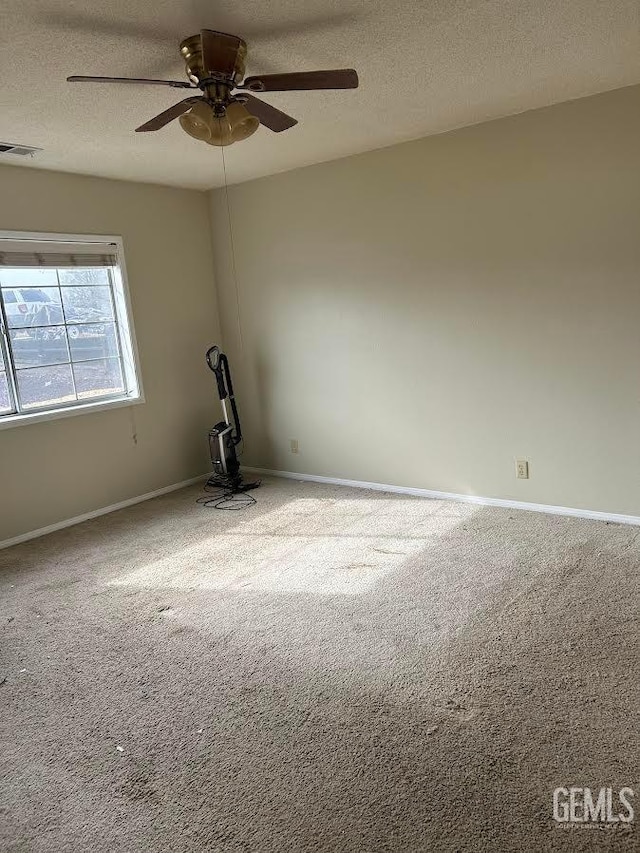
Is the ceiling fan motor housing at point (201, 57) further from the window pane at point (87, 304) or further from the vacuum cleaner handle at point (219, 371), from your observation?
the vacuum cleaner handle at point (219, 371)

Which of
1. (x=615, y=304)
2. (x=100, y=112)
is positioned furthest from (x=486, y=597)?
(x=100, y=112)

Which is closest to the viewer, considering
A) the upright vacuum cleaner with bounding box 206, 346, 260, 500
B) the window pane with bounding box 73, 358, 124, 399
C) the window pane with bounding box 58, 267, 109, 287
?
the window pane with bounding box 58, 267, 109, 287

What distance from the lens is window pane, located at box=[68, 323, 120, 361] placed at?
4.60m

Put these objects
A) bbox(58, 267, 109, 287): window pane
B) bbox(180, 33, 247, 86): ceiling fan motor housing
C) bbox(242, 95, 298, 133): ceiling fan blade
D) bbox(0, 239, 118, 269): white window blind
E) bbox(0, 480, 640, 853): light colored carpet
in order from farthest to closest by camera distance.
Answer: bbox(58, 267, 109, 287): window pane < bbox(0, 239, 118, 269): white window blind < bbox(242, 95, 298, 133): ceiling fan blade < bbox(180, 33, 247, 86): ceiling fan motor housing < bbox(0, 480, 640, 853): light colored carpet

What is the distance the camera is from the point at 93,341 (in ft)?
15.5

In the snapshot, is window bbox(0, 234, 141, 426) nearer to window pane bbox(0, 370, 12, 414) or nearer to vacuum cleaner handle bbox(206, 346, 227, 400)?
window pane bbox(0, 370, 12, 414)

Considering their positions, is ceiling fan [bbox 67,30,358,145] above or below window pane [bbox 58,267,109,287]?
above

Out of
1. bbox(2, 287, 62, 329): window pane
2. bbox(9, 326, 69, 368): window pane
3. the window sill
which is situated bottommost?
the window sill

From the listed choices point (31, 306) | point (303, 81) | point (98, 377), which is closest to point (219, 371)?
point (98, 377)

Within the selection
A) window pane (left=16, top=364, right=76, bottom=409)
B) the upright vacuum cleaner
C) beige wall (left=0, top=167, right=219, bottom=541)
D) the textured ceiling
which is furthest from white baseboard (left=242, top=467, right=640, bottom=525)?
the textured ceiling

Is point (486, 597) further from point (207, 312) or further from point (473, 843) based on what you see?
point (207, 312)

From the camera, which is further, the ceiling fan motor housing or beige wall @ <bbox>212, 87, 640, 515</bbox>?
beige wall @ <bbox>212, 87, 640, 515</bbox>

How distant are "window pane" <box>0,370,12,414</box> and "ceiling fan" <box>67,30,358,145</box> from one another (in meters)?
2.31

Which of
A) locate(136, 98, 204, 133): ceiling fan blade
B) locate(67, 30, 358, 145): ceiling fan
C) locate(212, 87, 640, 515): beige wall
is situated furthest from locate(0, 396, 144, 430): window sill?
locate(67, 30, 358, 145): ceiling fan
